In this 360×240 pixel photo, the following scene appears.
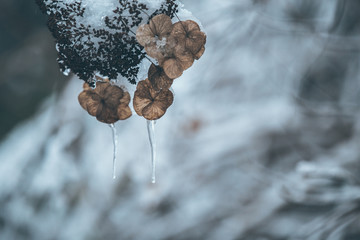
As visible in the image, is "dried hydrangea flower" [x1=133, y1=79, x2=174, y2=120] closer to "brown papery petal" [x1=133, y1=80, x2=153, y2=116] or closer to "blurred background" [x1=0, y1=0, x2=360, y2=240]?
"brown papery petal" [x1=133, y1=80, x2=153, y2=116]

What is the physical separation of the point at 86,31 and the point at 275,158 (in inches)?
38.9

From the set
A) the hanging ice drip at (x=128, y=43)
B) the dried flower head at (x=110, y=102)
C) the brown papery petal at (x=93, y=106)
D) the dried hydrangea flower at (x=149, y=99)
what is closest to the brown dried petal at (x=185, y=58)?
the hanging ice drip at (x=128, y=43)

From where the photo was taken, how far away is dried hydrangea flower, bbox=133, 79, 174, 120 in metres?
0.78

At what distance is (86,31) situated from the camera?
0.73m

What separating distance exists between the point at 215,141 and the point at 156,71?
536 millimetres

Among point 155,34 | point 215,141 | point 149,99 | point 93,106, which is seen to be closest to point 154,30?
point 155,34

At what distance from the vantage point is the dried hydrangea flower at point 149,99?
78 cm

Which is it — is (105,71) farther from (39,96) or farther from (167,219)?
(167,219)

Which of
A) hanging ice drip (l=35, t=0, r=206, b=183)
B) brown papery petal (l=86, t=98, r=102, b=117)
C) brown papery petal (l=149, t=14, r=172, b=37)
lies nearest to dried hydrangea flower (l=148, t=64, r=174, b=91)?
hanging ice drip (l=35, t=0, r=206, b=183)

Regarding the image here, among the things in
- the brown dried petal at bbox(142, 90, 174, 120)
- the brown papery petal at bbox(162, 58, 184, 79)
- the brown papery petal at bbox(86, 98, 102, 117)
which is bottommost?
the brown dried petal at bbox(142, 90, 174, 120)

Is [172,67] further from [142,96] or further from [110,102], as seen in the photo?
[110,102]

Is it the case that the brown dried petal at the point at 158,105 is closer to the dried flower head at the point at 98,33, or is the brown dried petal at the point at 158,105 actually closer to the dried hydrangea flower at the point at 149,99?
the dried hydrangea flower at the point at 149,99

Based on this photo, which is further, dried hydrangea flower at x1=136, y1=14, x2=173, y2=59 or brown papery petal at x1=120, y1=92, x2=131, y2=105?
brown papery petal at x1=120, y1=92, x2=131, y2=105

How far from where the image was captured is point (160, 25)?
0.70m
